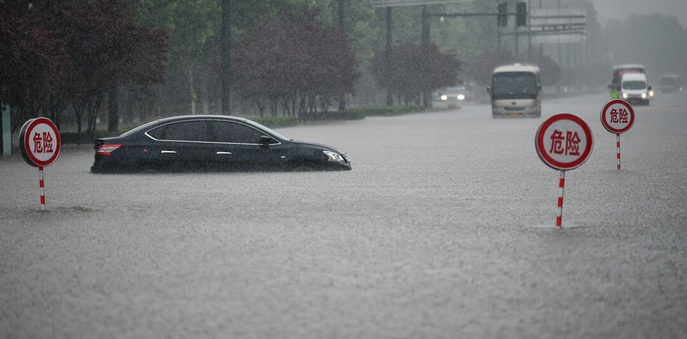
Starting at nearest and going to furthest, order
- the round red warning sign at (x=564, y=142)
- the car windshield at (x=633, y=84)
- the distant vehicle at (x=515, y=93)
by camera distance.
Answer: the round red warning sign at (x=564, y=142)
the distant vehicle at (x=515, y=93)
the car windshield at (x=633, y=84)

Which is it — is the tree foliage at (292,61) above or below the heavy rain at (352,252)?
above

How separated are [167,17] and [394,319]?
1945 inches

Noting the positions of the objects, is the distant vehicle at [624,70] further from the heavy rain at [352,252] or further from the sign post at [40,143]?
the sign post at [40,143]

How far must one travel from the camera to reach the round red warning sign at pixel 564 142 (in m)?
12.9

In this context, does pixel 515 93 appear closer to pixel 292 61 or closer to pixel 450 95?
pixel 292 61

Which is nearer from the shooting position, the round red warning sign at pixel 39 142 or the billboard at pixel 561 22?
the round red warning sign at pixel 39 142

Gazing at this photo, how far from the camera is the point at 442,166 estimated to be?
23484mm

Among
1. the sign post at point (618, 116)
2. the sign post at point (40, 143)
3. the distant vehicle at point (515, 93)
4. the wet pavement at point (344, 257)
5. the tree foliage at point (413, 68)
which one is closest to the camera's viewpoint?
the wet pavement at point (344, 257)

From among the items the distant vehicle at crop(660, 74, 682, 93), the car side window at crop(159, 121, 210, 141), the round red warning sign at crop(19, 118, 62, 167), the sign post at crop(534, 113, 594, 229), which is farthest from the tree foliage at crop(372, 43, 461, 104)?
the distant vehicle at crop(660, 74, 682, 93)

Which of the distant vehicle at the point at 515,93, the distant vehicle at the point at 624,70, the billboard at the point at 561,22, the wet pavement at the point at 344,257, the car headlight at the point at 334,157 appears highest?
the billboard at the point at 561,22

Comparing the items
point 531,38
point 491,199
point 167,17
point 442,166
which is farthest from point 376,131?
point 531,38

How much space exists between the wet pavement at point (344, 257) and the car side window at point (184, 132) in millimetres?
1220

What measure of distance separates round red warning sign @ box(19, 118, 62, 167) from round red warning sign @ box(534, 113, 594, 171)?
640 cm

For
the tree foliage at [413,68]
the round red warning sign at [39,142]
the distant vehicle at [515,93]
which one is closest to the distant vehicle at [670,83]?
the tree foliage at [413,68]
